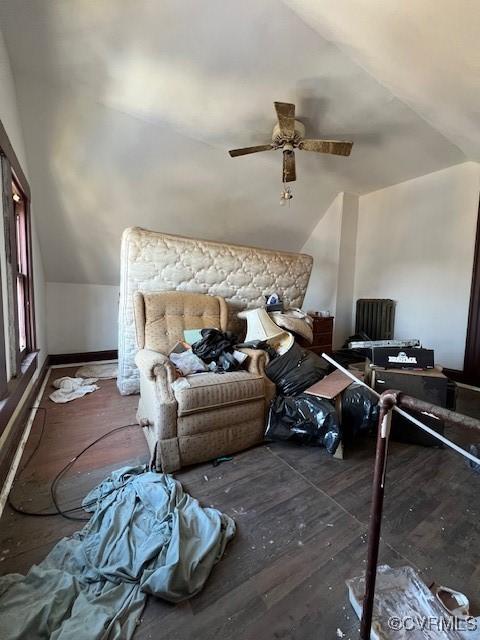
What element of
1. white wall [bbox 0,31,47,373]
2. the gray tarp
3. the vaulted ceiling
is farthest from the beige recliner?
the vaulted ceiling

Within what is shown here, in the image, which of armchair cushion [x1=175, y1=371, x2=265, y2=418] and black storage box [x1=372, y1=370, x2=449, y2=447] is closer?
armchair cushion [x1=175, y1=371, x2=265, y2=418]

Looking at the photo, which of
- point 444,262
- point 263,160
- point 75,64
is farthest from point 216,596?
point 444,262

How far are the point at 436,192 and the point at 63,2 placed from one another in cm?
406

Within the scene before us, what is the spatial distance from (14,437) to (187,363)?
1.15 meters

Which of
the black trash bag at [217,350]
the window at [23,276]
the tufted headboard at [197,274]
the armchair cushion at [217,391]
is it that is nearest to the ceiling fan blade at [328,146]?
the tufted headboard at [197,274]

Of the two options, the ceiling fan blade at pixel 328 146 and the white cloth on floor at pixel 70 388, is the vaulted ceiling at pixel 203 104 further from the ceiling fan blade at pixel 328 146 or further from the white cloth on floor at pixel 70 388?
the white cloth on floor at pixel 70 388

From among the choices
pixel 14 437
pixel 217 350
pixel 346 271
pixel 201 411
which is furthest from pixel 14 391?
pixel 346 271

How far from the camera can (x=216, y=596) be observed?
96 centimetres

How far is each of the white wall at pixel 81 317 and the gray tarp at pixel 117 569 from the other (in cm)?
283

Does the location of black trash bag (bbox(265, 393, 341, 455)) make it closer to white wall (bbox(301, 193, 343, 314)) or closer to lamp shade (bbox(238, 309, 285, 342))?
lamp shade (bbox(238, 309, 285, 342))

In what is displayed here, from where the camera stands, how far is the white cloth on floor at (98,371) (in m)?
3.24

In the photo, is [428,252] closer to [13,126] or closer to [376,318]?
[376,318]

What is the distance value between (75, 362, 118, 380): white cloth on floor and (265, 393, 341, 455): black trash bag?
2277mm

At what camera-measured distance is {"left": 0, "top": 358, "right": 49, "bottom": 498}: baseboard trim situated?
1.44m
